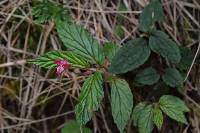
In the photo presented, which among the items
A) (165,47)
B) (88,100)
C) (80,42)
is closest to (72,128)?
(88,100)

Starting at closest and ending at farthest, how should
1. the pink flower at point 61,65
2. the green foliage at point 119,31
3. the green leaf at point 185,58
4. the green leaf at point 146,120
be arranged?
the pink flower at point 61,65
the green leaf at point 146,120
the green leaf at point 185,58
the green foliage at point 119,31

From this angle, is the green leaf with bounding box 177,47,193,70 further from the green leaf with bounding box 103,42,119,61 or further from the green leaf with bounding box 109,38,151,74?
the green leaf with bounding box 103,42,119,61

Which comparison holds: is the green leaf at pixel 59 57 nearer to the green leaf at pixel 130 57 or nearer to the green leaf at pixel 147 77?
the green leaf at pixel 130 57

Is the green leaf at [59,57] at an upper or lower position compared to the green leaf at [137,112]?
upper

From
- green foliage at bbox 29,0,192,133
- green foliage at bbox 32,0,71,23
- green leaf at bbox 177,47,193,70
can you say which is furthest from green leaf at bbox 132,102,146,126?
green foliage at bbox 32,0,71,23

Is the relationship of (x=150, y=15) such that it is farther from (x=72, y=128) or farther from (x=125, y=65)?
(x=72, y=128)

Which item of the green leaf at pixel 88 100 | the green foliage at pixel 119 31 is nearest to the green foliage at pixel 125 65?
the green leaf at pixel 88 100

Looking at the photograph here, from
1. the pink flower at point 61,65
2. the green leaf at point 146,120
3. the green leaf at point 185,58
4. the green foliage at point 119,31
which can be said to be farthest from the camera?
the green foliage at point 119,31
